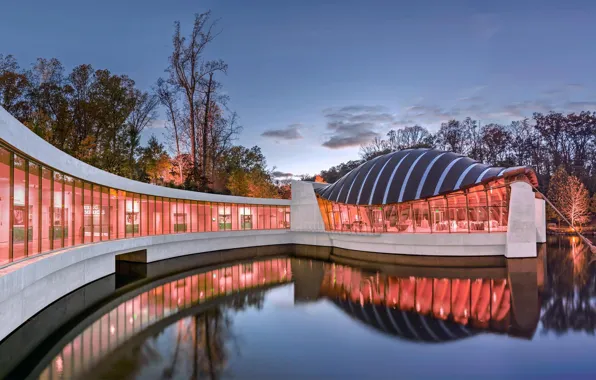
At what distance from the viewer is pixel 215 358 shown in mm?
8375

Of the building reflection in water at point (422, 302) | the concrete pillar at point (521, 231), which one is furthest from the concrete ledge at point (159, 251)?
the building reflection in water at point (422, 302)

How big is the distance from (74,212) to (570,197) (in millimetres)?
49288

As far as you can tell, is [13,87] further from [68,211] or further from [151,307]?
[151,307]

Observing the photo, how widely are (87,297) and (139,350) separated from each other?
6.70 metres

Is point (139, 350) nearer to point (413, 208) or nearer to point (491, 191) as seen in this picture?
point (413, 208)

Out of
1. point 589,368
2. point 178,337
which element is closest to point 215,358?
point 178,337

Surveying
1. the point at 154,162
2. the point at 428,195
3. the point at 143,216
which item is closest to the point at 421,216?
the point at 428,195

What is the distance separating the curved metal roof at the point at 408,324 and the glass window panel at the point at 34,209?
9.71 m

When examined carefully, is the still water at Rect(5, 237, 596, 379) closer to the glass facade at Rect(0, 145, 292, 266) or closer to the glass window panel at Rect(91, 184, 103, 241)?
the glass facade at Rect(0, 145, 292, 266)

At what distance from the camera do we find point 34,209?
1030cm

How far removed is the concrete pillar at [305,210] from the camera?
34.6m

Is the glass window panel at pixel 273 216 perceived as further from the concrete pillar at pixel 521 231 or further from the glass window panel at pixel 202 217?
the concrete pillar at pixel 521 231

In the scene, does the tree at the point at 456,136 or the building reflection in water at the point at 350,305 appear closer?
the building reflection in water at the point at 350,305

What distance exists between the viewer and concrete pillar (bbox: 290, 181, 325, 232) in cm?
3462
